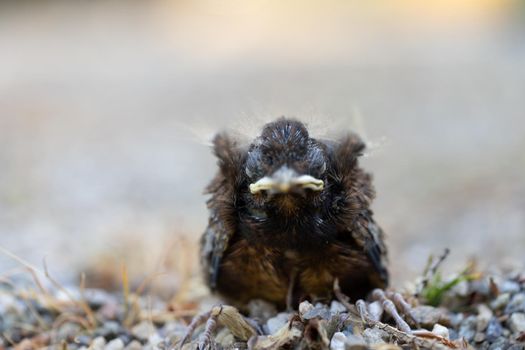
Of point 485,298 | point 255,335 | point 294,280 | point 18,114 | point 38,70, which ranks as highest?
point 38,70

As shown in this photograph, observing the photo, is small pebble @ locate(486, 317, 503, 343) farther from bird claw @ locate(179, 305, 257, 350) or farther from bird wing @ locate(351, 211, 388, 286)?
bird claw @ locate(179, 305, 257, 350)

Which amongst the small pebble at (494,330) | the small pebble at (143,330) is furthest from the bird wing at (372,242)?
the small pebble at (143,330)

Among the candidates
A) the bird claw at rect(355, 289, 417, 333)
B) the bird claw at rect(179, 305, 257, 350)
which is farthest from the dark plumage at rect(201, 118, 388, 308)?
the bird claw at rect(179, 305, 257, 350)

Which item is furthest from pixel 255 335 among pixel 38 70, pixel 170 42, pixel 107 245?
pixel 170 42

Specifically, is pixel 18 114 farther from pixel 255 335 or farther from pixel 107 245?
pixel 255 335

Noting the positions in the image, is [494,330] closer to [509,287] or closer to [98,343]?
[509,287]

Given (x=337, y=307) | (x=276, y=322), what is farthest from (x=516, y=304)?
(x=276, y=322)

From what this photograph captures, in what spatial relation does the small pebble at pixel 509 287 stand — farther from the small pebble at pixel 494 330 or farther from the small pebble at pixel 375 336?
the small pebble at pixel 375 336
